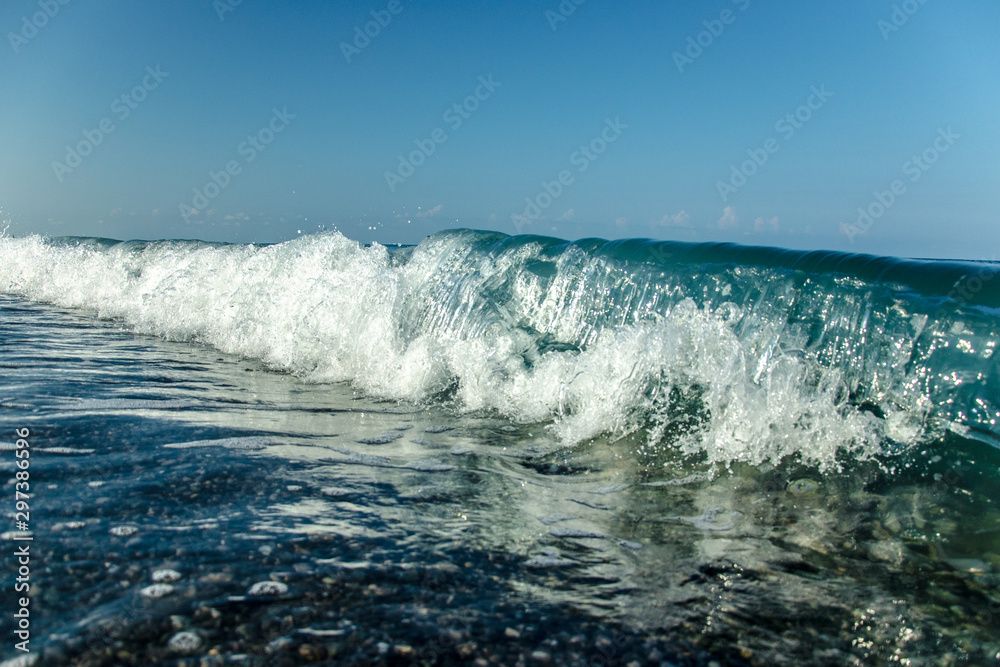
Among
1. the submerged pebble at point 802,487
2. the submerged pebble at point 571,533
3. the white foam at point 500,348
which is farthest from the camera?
the white foam at point 500,348

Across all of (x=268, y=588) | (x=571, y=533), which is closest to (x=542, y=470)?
(x=571, y=533)

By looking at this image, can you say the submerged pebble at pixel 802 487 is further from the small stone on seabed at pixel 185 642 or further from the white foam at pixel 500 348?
the small stone on seabed at pixel 185 642

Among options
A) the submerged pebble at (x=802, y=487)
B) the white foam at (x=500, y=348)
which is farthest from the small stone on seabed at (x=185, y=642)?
the submerged pebble at (x=802, y=487)

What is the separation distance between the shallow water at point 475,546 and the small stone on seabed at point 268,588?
0.09 feet

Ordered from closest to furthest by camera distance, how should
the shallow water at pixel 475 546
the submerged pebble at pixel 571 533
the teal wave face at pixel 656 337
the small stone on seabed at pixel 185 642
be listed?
the small stone on seabed at pixel 185 642 → the shallow water at pixel 475 546 → the submerged pebble at pixel 571 533 → the teal wave face at pixel 656 337

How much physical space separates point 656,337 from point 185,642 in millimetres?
3887

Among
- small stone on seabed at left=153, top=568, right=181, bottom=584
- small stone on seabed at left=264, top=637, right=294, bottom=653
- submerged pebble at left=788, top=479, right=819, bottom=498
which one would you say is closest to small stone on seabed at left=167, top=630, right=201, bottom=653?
small stone on seabed at left=264, top=637, right=294, bottom=653

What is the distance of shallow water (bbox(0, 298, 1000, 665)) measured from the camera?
6.30ft

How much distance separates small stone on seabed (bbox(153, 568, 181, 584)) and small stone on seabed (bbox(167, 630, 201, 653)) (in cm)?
32

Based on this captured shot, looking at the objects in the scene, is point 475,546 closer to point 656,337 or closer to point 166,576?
point 166,576

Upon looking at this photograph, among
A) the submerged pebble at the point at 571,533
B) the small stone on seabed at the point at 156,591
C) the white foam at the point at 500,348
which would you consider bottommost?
the submerged pebble at the point at 571,533

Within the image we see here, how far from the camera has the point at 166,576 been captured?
213cm

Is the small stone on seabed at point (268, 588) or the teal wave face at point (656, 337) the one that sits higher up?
the teal wave face at point (656, 337)

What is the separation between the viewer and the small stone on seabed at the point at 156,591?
6.57 feet
